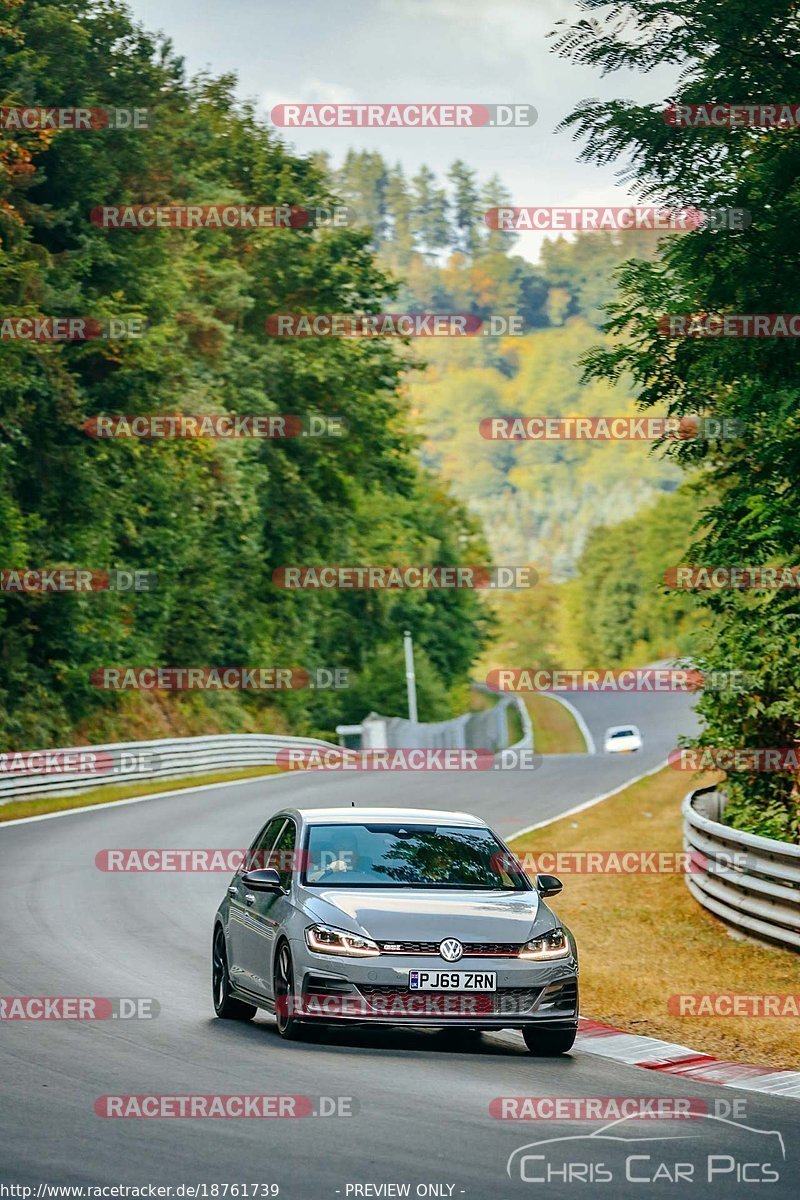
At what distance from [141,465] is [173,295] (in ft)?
15.3

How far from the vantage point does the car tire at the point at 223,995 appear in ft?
41.3

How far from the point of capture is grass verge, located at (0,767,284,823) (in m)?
33.2

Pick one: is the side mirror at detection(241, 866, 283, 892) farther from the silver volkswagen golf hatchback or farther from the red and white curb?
Result: the red and white curb

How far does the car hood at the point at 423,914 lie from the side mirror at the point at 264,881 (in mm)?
363

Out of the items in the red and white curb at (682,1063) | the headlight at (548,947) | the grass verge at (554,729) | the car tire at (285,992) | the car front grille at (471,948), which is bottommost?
the grass verge at (554,729)

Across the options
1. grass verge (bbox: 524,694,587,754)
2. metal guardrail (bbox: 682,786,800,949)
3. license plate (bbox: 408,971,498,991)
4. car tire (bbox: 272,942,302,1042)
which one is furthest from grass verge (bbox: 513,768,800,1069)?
grass verge (bbox: 524,694,587,754)

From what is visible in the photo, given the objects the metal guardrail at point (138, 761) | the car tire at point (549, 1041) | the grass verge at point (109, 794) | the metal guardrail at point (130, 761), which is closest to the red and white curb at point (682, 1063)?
the car tire at point (549, 1041)

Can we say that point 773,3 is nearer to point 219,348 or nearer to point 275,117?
point 275,117

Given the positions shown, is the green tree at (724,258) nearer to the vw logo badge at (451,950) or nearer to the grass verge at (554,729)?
the vw logo badge at (451,950)

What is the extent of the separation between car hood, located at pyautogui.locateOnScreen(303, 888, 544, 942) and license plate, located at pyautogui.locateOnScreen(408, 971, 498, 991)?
211mm

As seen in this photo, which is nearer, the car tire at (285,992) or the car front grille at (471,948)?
the car front grille at (471,948)

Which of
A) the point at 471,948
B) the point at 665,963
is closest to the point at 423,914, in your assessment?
the point at 471,948

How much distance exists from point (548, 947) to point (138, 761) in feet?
103

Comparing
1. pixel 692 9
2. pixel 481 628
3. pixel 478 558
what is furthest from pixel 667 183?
pixel 481 628
